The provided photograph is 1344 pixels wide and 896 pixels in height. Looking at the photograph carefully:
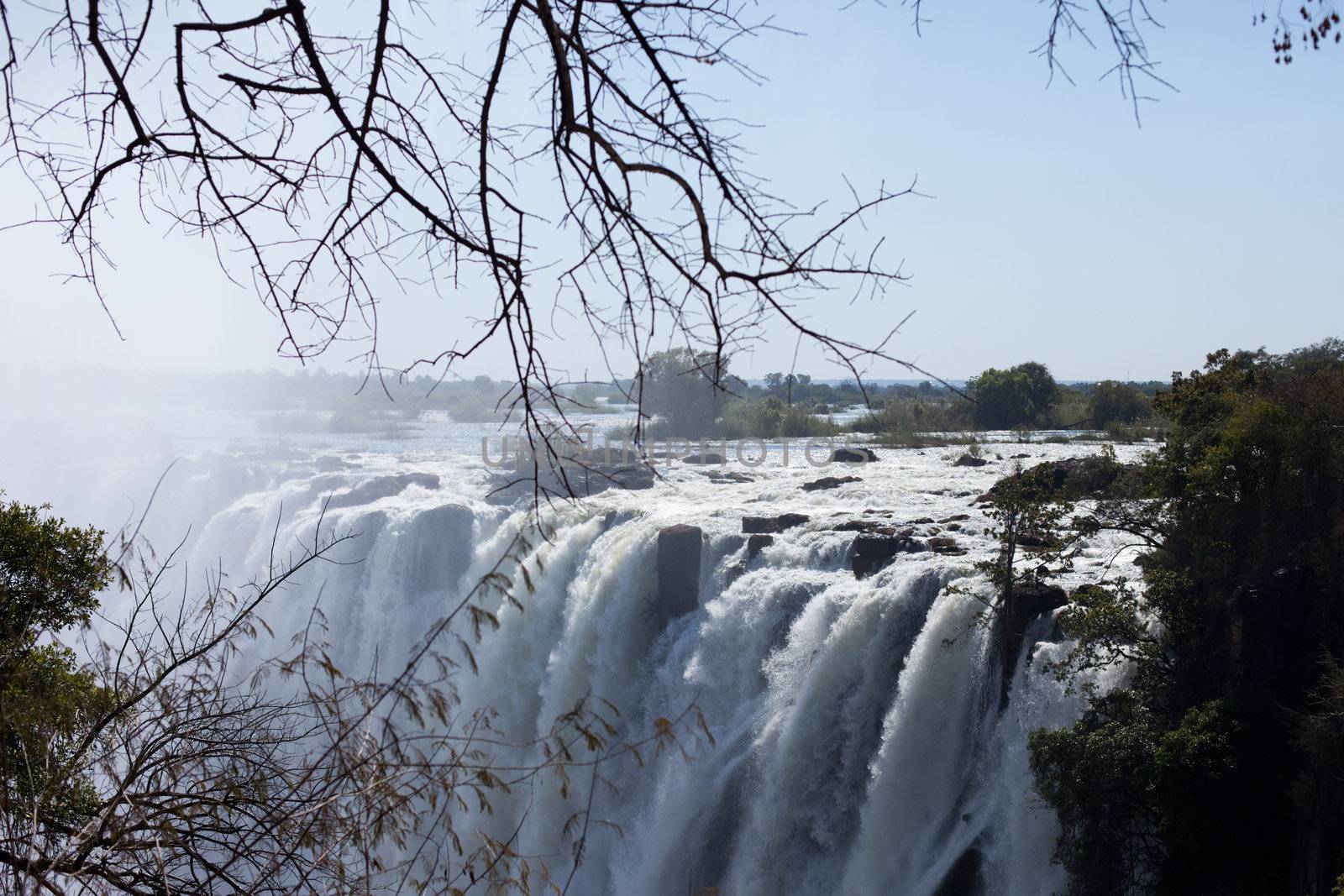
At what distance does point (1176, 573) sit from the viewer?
8.50 m

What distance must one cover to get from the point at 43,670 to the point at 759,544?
818 centimetres

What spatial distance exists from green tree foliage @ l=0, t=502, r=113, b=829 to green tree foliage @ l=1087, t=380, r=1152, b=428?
81.0ft

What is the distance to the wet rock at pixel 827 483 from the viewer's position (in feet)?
53.7

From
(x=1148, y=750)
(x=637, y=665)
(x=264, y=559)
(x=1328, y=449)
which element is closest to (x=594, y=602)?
(x=637, y=665)

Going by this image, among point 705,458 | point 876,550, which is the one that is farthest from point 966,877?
point 705,458

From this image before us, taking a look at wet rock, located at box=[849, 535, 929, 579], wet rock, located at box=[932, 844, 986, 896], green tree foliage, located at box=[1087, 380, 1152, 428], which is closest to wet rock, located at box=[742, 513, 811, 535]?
wet rock, located at box=[849, 535, 929, 579]

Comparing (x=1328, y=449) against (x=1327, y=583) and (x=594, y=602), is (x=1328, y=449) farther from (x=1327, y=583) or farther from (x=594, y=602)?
(x=594, y=602)

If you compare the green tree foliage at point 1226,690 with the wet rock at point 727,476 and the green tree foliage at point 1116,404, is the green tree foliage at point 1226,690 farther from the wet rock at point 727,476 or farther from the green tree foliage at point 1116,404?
the green tree foliage at point 1116,404

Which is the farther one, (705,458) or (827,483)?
(705,458)

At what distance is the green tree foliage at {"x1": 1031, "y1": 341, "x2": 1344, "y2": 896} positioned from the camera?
7.02m

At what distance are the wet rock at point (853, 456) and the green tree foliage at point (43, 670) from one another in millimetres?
15220

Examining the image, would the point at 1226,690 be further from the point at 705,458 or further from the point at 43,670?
A: the point at 705,458

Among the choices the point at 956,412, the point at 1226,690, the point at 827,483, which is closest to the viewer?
the point at 1226,690

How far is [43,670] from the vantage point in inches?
229
